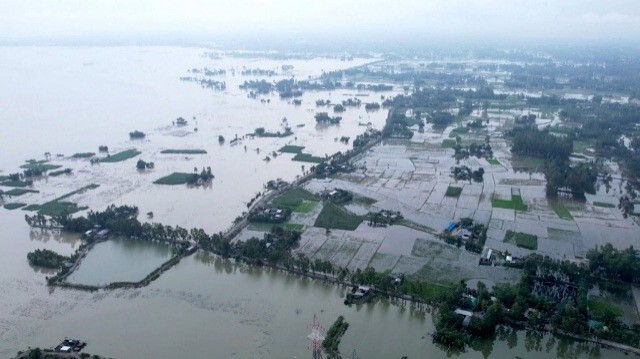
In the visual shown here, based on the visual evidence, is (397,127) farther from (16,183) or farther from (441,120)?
(16,183)

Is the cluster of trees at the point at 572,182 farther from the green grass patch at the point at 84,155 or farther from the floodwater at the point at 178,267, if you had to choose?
the green grass patch at the point at 84,155

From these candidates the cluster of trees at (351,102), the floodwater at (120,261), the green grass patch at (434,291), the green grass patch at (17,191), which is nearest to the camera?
the green grass patch at (434,291)

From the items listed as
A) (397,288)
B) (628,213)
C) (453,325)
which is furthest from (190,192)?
(628,213)

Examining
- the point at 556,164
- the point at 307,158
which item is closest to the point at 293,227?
the point at 307,158

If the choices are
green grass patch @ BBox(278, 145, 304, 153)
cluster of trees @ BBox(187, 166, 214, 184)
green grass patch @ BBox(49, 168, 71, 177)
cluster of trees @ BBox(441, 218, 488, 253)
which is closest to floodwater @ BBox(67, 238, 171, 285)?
cluster of trees @ BBox(187, 166, 214, 184)

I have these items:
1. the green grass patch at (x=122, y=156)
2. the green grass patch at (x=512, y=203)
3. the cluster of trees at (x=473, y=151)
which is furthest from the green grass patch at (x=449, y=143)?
the green grass patch at (x=122, y=156)

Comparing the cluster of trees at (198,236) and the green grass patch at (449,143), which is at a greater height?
the green grass patch at (449,143)

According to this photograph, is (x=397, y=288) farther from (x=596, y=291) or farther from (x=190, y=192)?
(x=190, y=192)
